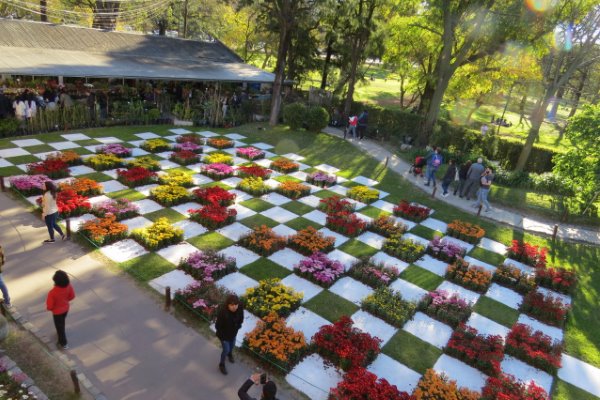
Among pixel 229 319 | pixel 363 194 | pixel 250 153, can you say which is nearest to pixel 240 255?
pixel 229 319

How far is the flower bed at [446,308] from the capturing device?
29.6ft

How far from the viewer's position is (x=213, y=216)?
11625 millimetres

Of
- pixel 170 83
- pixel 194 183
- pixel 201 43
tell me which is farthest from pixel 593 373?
pixel 201 43

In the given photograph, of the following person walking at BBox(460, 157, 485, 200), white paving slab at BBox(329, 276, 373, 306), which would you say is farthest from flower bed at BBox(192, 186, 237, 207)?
person walking at BBox(460, 157, 485, 200)

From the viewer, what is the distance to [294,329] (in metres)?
8.10

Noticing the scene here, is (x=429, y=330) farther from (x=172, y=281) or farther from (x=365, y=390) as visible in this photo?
(x=172, y=281)

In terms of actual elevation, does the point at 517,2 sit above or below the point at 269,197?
above

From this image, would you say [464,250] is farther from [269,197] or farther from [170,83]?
[170,83]

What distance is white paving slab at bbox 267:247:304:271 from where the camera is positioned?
1040cm

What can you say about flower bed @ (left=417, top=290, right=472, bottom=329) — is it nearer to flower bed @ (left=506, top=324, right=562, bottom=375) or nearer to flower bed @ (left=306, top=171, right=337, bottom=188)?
flower bed @ (left=506, top=324, right=562, bottom=375)

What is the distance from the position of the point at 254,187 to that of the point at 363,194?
4074 millimetres

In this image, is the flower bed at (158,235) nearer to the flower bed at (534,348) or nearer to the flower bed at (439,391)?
the flower bed at (439,391)

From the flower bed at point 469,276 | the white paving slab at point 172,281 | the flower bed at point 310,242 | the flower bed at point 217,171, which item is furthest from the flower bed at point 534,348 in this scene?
the flower bed at point 217,171

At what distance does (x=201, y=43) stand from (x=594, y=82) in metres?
42.5
